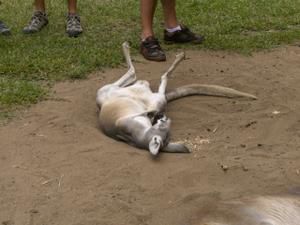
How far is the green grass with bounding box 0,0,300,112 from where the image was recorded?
5.23 meters

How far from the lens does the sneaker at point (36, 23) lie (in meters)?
6.36

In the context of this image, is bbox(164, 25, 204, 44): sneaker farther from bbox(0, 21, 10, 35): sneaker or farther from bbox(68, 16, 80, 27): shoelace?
bbox(0, 21, 10, 35): sneaker

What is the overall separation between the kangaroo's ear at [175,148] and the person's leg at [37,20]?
2962 millimetres

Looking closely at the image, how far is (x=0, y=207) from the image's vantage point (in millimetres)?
3348

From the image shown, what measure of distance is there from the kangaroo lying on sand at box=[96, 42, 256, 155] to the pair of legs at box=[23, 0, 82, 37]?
1.37 metres

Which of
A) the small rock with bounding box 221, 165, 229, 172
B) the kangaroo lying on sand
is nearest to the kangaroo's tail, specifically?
the kangaroo lying on sand

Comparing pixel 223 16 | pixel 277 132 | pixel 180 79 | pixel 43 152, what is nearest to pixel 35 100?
pixel 43 152

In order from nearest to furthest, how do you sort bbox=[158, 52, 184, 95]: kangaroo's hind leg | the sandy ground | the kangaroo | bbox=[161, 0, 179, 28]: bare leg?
the kangaroo → the sandy ground → bbox=[158, 52, 184, 95]: kangaroo's hind leg → bbox=[161, 0, 179, 28]: bare leg

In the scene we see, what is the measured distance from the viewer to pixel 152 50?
5.56 m

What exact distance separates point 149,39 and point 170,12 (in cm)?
46

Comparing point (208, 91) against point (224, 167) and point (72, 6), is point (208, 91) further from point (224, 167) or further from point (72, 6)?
point (72, 6)

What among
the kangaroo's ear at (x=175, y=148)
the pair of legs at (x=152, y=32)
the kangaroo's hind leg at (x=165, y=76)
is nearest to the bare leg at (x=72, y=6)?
the pair of legs at (x=152, y=32)

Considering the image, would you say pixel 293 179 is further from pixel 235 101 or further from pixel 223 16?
pixel 223 16

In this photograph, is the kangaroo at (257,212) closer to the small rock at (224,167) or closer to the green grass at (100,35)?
the small rock at (224,167)
